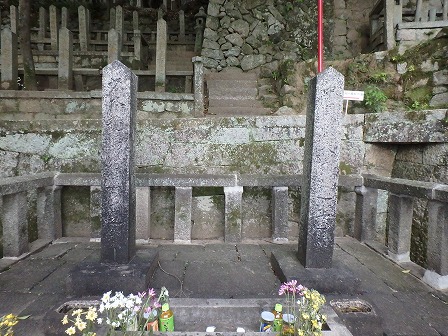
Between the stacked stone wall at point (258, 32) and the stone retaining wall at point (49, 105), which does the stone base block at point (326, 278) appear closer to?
the stone retaining wall at point (49, 105)

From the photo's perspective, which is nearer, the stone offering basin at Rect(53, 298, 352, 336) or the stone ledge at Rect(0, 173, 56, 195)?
the stone offering basin at Rect(53, 298, 352, 336)

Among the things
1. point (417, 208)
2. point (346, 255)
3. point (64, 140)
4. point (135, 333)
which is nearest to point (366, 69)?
point (417, 208)

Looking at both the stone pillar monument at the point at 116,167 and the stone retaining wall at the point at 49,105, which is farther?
the stone retaining wall at the point at 49,105

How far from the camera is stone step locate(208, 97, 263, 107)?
680 centimetres

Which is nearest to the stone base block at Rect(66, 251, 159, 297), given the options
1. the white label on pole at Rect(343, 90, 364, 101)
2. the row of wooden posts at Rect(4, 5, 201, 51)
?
the white label on pole at Rect(343, 90, 364, 101)

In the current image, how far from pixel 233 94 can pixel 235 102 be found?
39 cm

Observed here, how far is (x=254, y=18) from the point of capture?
867 cm

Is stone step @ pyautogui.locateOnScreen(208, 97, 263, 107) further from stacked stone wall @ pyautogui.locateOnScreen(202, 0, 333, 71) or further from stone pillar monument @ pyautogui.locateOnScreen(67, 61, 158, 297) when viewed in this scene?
stone pillar monument @ pyautogui.locateOnScreen(67, 61, 158, 297)

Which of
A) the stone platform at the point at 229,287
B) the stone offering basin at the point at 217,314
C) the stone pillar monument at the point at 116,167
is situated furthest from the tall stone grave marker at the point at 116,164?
the stone offering basin at the point at 217,314

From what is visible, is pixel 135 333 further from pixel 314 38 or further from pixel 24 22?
pixel 314 38

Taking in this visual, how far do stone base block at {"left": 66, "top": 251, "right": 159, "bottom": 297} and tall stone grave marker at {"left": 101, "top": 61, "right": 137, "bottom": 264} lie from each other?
138 millimetres

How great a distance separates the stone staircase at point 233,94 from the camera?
21.3 ft

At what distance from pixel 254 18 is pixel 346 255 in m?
8.34

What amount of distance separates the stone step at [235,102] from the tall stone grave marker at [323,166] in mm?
4839
